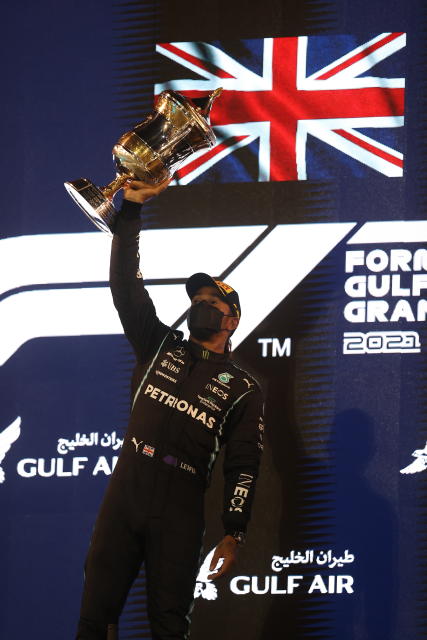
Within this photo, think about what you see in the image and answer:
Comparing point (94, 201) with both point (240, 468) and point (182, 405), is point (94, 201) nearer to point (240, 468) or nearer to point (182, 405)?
point (182, 405)

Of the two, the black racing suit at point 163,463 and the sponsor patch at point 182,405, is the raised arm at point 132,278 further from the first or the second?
the sponsor patch at point 182,405

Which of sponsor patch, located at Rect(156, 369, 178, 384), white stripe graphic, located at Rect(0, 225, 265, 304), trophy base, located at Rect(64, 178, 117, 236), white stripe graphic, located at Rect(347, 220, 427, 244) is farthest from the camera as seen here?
white stripe graphic, located at Rect(0, 225, 265, 304)

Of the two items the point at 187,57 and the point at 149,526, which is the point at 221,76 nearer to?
the point at 187,57

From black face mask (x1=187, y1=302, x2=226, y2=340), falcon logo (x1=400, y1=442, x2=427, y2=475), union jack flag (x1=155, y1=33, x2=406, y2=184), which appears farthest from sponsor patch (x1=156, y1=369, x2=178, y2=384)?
union jack flag (x1=155, y1=33, x2=406, y2=184)

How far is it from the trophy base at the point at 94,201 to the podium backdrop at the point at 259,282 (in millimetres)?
973

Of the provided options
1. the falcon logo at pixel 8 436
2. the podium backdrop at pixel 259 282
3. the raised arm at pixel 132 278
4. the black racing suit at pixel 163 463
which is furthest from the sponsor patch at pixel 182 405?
the falcon logo at pixel 8 436

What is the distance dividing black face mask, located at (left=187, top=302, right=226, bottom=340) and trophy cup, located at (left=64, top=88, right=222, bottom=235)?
1.27ft

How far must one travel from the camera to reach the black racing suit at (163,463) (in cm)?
314

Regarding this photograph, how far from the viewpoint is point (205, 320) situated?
136 inches

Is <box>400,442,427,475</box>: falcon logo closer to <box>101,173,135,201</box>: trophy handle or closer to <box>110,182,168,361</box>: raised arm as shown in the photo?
<box>110,182,168,361</box>: raised arm

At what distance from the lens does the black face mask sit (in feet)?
11.3

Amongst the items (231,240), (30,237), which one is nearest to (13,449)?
(30,237)

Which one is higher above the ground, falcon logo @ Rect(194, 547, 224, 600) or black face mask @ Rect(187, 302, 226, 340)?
black face mask @ Rect(187, 302, 226, 340)

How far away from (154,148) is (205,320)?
55cm
